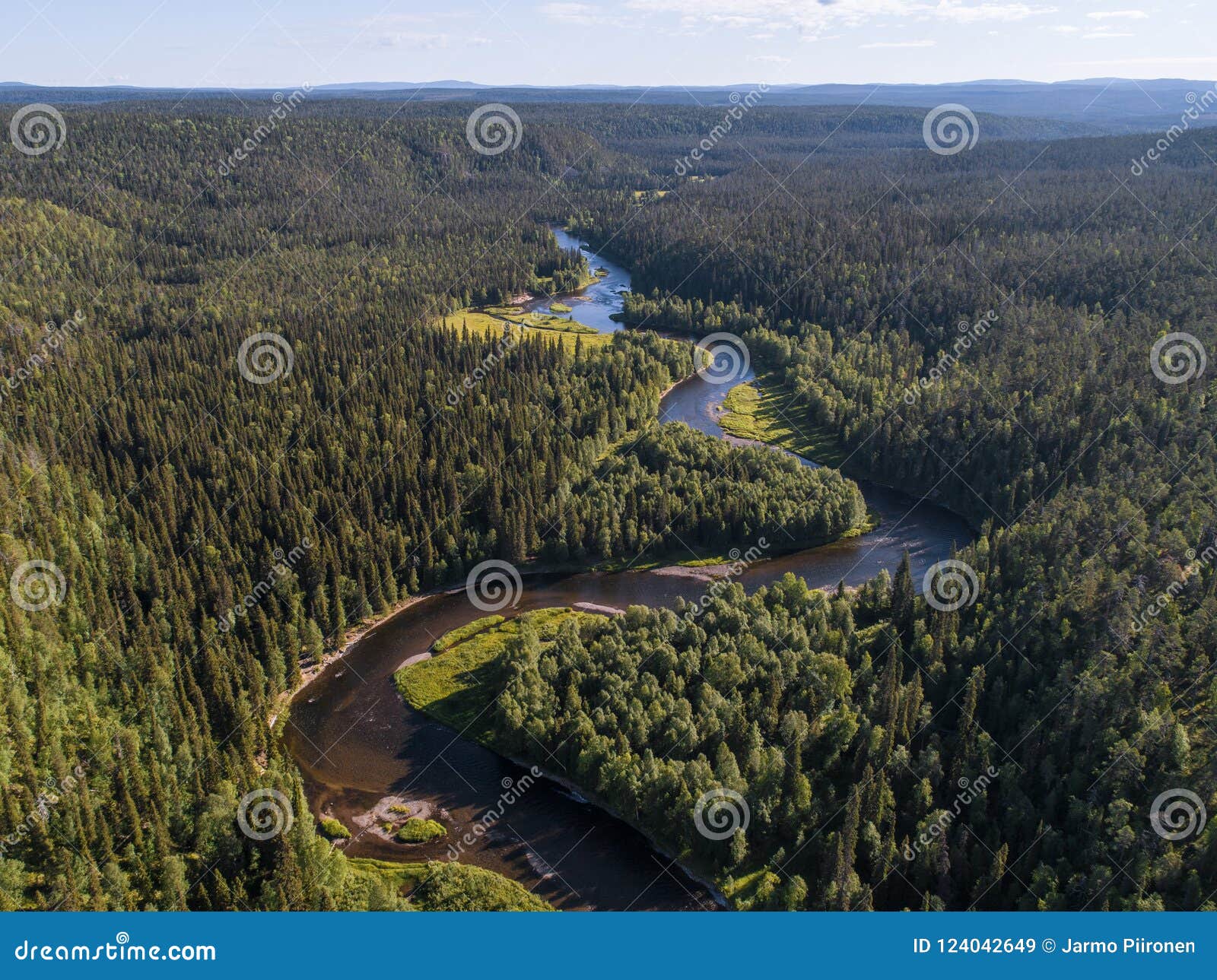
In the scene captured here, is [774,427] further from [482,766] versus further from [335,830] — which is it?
[335,830]

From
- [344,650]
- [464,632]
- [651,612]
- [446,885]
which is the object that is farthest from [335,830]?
[651,612]

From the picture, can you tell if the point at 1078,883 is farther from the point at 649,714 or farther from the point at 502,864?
the point at 502,864

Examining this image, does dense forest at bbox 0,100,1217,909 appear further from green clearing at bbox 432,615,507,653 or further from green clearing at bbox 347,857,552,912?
green clearing at bbox 432,615,507,653

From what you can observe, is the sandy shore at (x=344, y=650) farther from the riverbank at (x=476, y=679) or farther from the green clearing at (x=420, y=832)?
the green clearing at (x=420, y=832)

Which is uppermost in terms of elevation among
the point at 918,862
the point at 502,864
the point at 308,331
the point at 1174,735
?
the point at 308,331

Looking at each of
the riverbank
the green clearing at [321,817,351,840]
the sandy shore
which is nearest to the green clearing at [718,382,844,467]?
the riverbank

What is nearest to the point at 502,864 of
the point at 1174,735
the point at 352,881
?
the point at 352,881
